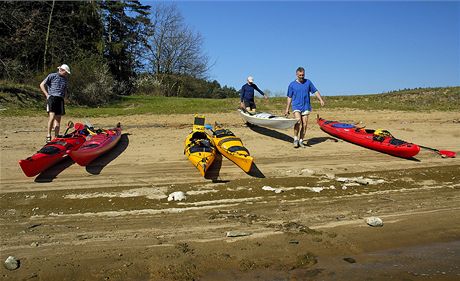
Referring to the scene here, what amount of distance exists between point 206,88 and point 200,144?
32564mm

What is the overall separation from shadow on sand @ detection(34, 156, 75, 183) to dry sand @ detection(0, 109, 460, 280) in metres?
0.02

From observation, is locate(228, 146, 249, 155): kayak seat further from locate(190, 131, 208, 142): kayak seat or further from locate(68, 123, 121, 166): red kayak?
locate(68, 123, 121, 166): red kayak

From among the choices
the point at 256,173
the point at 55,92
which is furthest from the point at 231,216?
the point at 55,92

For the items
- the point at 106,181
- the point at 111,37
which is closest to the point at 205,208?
the point at 106,181

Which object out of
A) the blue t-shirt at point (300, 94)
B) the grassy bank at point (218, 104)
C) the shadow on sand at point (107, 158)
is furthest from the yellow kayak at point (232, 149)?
the grassy bank at point (218, 104)

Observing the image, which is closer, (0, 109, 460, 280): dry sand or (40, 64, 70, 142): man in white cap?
(0, 109, 460, 280): dry sand

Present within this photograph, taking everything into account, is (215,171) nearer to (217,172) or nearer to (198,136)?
(217,172)

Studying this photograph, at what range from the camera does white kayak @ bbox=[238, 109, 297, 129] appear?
372 inches

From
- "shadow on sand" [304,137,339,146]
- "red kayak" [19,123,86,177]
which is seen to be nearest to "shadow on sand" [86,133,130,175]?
"red kayak" [19,123,86,177]

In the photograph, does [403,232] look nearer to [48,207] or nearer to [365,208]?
[365,208]

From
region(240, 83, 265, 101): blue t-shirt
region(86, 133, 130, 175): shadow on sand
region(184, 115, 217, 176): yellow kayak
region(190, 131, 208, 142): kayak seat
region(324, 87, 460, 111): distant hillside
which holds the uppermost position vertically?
region(324, 87, 460, 111): distant hillside

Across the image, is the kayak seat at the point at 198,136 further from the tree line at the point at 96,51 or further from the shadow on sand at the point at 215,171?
the tree line at the point at 96,51

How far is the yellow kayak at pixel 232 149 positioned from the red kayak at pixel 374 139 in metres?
3.40

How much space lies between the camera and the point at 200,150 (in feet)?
25.6
